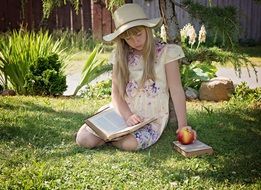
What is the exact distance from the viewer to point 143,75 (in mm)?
3896

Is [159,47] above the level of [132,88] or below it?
above

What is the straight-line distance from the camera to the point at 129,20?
371cm

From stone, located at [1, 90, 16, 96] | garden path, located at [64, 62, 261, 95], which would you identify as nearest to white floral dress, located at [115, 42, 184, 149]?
stone, located at [1, 90, 16, 96]

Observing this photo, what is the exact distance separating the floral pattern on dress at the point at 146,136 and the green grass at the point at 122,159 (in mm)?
58

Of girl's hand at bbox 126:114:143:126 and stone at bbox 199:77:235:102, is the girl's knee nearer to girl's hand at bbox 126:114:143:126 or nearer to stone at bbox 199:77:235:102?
girl's hand at bbox 126:114:143:126

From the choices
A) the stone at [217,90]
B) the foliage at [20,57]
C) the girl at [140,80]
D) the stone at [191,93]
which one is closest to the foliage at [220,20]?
the girl at [140,80]

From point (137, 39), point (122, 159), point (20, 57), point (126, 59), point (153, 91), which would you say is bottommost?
point (122, 159)

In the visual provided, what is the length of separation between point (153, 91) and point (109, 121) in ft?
1.47

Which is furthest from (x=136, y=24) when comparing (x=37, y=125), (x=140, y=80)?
(x=37, y=125)

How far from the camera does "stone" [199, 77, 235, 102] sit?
586 centimetres

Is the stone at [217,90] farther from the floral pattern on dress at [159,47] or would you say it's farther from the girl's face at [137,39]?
the girl's face at [137,39]

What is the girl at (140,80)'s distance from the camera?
3.76 metres

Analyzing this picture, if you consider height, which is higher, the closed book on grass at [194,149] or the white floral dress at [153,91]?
the white floral dress at [153,91]

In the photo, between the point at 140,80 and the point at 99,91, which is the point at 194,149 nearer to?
the point at 140,80
